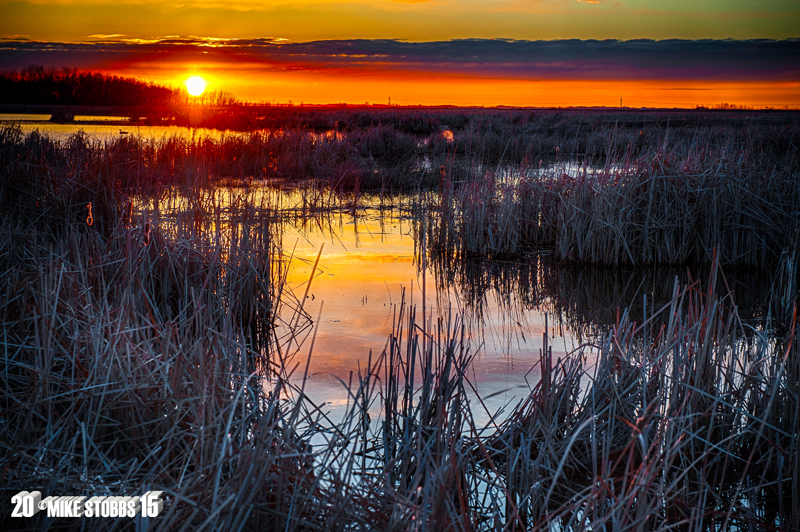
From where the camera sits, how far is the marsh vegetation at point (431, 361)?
206cm

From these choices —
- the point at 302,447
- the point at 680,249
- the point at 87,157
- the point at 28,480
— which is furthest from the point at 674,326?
the point at 87,157

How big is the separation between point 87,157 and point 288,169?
275 inches

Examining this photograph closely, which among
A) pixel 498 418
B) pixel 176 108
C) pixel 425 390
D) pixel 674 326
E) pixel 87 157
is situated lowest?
pixel 498 418

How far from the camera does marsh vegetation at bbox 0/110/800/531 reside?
206 centimetres

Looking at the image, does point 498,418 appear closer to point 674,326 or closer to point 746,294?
point 674,326

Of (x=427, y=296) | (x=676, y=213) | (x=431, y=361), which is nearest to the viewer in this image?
(x=431, y=361)

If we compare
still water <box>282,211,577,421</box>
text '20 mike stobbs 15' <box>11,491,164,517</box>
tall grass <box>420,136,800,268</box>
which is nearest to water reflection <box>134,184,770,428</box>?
still water <box>282,211,577,421</box>

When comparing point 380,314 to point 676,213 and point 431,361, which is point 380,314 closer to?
point 431,361

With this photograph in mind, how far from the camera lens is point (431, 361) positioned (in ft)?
9.27

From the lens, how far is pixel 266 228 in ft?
18.1

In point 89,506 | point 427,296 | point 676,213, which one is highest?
point 676,213

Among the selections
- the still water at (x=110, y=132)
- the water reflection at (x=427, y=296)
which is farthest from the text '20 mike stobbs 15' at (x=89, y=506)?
the still water at (x=110, y=132)

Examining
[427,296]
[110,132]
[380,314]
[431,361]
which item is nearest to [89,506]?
[431,361]

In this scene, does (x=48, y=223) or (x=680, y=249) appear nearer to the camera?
(x=48, y=223)
